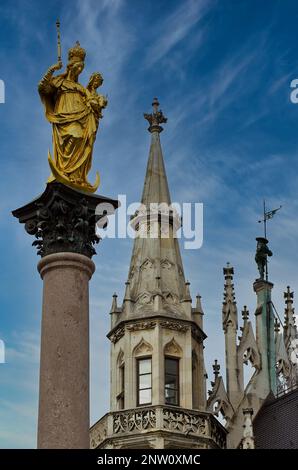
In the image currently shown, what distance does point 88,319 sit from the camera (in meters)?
23.4

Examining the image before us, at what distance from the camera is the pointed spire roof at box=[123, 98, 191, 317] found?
134ft

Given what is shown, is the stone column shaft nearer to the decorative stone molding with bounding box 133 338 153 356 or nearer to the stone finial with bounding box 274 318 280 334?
the decorative stone molding with bounding box 133 338 153 356

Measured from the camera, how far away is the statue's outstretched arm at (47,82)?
25.0 m

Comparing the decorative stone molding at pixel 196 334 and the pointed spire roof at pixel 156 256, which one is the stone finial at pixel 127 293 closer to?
the pointed spire roof at pixel 156 256

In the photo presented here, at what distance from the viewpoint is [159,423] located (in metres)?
37.9

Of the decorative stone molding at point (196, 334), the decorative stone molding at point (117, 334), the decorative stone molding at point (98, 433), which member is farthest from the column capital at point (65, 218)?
the decorative stone molding at point (196, 334)

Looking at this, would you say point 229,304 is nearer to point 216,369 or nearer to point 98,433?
point 216,369

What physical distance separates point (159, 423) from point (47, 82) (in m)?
15.6

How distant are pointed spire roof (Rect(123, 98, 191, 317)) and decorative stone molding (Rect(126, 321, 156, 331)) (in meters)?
0.32

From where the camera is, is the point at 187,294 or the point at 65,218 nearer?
the point at 65,218

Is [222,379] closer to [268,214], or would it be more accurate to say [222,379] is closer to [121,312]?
[121,312]

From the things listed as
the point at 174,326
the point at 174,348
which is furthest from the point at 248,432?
the point at 174,326

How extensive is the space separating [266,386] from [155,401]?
15.9 feet

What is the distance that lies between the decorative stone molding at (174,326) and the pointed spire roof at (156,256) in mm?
297
